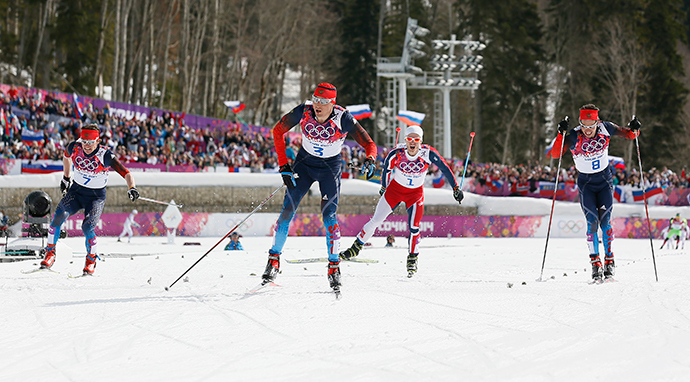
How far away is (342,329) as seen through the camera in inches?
194

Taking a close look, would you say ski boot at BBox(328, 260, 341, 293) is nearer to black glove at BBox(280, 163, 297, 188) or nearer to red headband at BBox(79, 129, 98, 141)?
black glove at BBox(280, 163, 297, 188)

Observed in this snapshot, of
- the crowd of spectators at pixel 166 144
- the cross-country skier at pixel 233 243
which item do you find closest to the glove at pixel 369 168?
the cross-country skier at pixel 233 243

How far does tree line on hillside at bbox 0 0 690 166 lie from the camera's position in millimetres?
35406

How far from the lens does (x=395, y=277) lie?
8.56m

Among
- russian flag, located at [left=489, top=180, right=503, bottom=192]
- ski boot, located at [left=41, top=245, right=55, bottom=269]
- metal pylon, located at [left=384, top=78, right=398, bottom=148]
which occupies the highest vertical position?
metal pylon, located at [left=384, top=78, right=398, bottom=148]

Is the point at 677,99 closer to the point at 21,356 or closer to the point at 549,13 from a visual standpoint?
the point at 549,13

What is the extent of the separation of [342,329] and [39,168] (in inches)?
716

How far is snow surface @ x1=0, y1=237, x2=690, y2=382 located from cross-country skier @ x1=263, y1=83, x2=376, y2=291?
Answer: 588 mm

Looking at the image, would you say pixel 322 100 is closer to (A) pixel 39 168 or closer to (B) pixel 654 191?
(A) pixel 39 168

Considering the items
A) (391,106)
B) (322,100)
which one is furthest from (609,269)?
(391,106)

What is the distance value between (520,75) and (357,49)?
11324mm

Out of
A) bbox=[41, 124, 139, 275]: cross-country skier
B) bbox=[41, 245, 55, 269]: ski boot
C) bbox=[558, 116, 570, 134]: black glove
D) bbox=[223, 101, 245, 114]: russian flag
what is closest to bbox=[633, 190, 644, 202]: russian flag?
bbox=[223, 101, 245, 114]: russian flag

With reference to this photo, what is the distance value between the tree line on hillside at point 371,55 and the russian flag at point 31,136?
8.90 m

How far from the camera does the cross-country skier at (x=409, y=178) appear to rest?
9.59 meters
